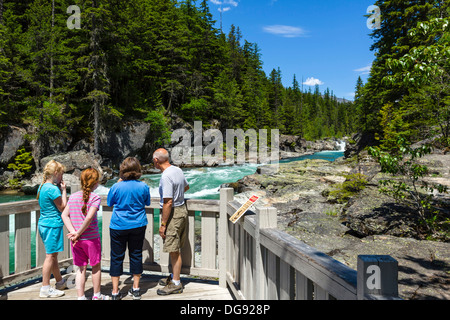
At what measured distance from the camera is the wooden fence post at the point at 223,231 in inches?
145

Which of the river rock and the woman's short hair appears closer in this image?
the woman's short hair

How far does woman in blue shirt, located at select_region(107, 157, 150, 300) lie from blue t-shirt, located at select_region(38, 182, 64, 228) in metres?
0.69

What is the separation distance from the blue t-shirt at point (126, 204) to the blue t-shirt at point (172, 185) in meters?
0.28

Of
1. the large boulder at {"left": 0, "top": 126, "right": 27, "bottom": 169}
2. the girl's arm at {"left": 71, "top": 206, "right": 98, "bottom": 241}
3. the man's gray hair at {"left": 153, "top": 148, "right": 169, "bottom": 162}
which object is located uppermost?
the large boulder at {"left": 0, "top": 126, "right": 27, "bottom": 169}

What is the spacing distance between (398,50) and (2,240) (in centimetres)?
2800

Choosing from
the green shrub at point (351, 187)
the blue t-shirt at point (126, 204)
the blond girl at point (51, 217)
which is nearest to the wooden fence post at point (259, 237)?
the blue t-shirt at point (126, 204)

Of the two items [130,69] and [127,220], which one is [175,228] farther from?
[130,69]

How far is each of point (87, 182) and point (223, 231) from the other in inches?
70.7

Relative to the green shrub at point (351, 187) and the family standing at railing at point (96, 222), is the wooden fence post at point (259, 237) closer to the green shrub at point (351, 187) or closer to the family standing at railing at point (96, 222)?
the family standing at railing at point (96, 222)

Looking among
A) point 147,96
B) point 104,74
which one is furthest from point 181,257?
point 147,96

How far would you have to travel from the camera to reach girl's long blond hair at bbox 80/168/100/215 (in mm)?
3293

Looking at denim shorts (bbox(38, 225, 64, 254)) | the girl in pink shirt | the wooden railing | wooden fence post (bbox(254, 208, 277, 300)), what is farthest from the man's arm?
wooden fence post (bbox(254, 208, 277, 300))

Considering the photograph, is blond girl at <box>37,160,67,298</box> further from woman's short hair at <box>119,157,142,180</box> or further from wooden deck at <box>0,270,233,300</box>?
woman's short hair at <box>119,157,142,180</box>
